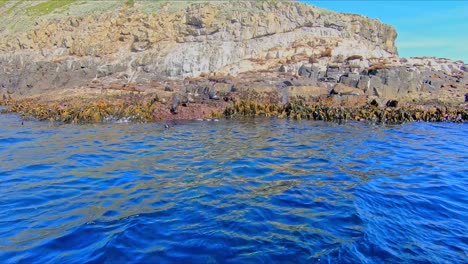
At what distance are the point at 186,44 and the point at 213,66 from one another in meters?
3.71

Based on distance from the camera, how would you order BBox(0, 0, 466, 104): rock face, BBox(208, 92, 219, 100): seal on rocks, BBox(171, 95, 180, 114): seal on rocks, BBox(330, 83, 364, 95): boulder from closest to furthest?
BBox(171, 95, 180, 114): seal on rocks, BBox(208, 92, 219, 100): seal on rocks, BBox(330, 83, 364, 95): boulder, BBox(0, 0, 466, 104): rock face

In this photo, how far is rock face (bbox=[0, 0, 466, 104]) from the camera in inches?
1241

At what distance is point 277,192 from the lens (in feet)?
21.7

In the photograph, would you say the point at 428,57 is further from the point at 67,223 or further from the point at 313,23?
the point at 67,223

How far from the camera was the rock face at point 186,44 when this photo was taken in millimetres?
31516

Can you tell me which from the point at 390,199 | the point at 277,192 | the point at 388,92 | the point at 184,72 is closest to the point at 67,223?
the point at 277,192

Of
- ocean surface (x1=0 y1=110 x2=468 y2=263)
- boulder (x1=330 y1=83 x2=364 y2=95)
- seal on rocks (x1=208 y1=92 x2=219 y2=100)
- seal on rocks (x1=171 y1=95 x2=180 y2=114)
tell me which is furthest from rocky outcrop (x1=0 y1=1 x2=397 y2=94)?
ocean surface (x1=0 y1=110 x2=468 y2=263)

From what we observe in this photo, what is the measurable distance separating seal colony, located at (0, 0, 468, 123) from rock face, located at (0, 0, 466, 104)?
12 cm

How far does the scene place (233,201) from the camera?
6098mm

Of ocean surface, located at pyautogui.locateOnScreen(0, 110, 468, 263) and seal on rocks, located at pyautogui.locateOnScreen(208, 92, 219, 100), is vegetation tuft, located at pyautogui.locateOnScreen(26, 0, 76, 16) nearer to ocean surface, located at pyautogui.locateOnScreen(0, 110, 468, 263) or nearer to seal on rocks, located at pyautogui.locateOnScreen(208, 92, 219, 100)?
seal on rocks, located at pyautogui.locateOnScreen(208, 92, 219, 100)

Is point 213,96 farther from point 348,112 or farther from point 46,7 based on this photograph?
point 46,7

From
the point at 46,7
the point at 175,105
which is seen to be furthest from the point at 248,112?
the point at 46,7

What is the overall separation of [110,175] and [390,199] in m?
5.75

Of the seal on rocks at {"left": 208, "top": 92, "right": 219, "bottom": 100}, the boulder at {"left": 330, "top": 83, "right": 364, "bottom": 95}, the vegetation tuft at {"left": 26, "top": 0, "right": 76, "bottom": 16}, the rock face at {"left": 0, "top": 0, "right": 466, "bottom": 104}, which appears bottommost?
the seal on rocks at {"left": 208, "top": 92, "right": 219, "bottom": 100}
